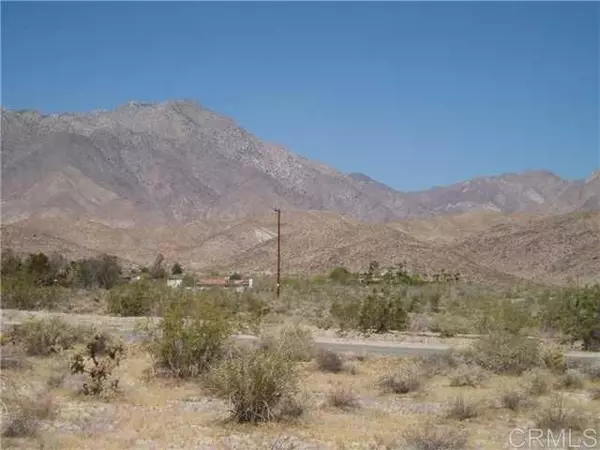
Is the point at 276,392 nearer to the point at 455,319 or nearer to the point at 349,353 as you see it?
the point at 349,353

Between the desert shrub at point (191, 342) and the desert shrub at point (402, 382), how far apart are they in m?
4.28

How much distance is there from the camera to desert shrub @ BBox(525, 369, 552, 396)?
17422mm

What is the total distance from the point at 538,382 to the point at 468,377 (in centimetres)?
199

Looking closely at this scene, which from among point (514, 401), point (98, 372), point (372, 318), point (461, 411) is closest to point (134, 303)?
point (372, 318)

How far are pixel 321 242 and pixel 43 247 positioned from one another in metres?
39.5

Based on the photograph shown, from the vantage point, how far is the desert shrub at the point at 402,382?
18188mm

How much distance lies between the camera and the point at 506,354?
21266 mm

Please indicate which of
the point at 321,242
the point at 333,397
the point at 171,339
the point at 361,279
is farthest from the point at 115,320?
the point at 321,242

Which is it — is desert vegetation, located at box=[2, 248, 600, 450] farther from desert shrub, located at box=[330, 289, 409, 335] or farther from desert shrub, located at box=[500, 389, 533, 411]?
desert shrub, located at box=[330, 289, 409, 335]

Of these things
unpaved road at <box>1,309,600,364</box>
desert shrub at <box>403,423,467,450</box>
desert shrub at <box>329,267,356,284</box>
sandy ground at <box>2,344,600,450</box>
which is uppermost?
desert shrub at <box>329,267,356,284</box>

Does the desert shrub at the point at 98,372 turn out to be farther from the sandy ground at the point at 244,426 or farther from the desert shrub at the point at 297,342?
the desert shrub at the point at 297,342

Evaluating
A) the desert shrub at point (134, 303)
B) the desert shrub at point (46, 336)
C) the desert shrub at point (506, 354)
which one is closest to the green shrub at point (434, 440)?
the desert shrub at point (506, 354)

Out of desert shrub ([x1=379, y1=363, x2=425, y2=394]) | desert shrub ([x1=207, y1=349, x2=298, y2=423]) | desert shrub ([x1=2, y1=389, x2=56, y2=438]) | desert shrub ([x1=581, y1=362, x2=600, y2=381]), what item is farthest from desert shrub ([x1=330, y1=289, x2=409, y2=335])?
desert shrub ([x1=2, y1=389, x2=56, y2=438])

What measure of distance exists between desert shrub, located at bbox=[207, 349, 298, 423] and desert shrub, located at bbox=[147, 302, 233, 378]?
4.45 meters
